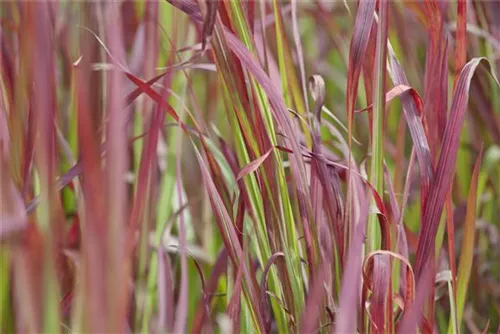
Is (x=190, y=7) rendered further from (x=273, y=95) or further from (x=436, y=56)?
(x=436, y=56)

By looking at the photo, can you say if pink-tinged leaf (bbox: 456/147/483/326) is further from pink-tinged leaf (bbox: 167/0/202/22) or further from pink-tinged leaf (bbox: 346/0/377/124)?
pink-tinged leaf (bbox: 167/0/202/22)

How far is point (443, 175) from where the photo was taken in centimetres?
50

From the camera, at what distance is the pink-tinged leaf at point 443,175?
1.64 ft

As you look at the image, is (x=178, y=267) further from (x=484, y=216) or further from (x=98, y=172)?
(x=98, y=172)

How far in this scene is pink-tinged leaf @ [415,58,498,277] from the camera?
1.64 ft

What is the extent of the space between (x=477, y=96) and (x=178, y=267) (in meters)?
0.37

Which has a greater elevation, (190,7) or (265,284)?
(190,7)

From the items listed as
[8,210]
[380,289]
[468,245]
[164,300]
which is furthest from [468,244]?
[8,210]

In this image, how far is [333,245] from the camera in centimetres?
55

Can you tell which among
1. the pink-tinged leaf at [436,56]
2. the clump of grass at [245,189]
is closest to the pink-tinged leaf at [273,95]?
the clump of grass at [245,189]

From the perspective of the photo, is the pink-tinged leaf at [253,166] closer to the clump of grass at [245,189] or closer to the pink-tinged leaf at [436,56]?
the clump of grass at [245,189]

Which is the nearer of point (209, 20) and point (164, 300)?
point (209, 20)

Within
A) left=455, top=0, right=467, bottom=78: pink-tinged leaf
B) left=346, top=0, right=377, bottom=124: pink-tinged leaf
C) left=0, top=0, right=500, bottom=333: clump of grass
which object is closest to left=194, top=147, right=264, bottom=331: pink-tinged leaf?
left=0, top=0, right=500, bottom=333: clump of grass

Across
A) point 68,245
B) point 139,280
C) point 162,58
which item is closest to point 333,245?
point 139,280
